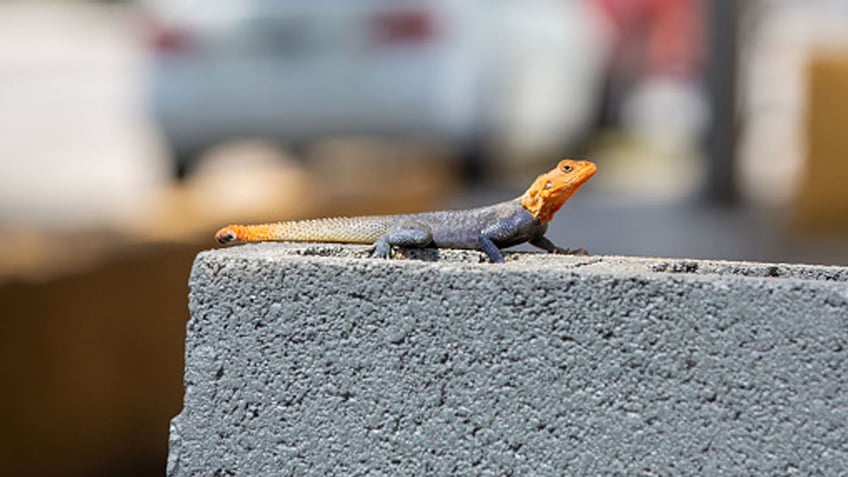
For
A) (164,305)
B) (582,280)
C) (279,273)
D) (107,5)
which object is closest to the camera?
(582,280)

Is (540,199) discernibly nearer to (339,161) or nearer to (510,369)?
(510,369)

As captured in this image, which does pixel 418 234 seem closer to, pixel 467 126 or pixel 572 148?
pixel 467 126

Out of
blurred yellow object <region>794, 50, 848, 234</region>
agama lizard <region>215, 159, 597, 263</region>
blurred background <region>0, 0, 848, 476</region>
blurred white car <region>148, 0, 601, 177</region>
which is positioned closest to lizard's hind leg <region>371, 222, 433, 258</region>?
agama lizard <region>215, 159, 597, 263</region>

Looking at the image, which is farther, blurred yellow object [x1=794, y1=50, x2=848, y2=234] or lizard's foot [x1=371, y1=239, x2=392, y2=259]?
blurred yellow object [x1=794, y1=50, x2=848, y2=234]

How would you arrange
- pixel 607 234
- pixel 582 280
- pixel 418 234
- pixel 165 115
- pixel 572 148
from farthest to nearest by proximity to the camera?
pixel 572 148, pixel 165 115, pixel 607 234, pixel 418 234, pixel 582 280

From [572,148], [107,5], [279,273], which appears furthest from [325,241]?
[107,5]

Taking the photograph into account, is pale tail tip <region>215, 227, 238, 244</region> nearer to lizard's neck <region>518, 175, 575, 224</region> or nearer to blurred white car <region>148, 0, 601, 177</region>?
lizard's neck <region>518, 175, 575, 224</region>

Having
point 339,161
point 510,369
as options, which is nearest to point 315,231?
point 510,369
